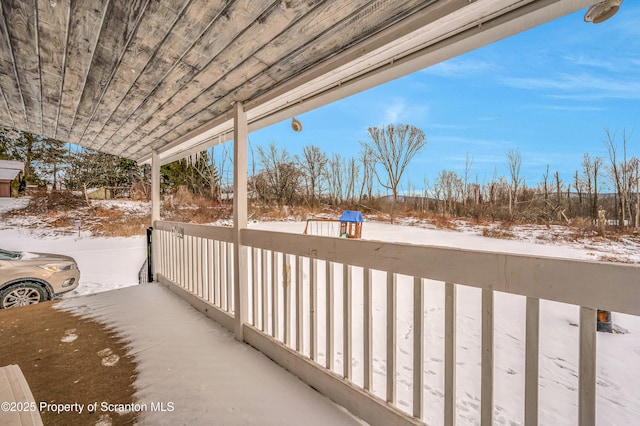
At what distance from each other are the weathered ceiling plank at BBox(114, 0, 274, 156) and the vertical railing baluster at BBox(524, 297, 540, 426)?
1476 mm

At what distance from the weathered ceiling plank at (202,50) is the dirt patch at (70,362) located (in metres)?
1.96

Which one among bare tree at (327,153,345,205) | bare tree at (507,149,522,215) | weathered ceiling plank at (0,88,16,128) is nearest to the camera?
weathered ceiling plank at (0,88,16,128)

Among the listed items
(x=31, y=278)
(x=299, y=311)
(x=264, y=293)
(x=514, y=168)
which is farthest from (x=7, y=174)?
(x=514, y=168)

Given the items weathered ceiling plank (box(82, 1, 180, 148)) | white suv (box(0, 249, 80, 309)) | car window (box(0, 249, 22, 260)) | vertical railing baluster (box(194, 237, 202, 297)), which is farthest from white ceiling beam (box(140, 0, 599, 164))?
car window (box(0, 249, 22, 260))

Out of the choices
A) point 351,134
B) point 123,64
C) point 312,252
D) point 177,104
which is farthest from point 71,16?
point 351,134

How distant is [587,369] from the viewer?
801mm

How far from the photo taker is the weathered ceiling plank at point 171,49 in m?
1.20

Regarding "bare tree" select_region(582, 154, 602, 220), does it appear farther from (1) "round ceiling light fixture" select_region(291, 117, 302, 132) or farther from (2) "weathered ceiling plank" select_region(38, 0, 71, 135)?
(2) "weathered ceiling plank" select_region(38, 0, 71, 135)

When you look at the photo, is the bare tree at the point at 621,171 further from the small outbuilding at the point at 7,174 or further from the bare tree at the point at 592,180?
the small outbuilding at the point at 7,174

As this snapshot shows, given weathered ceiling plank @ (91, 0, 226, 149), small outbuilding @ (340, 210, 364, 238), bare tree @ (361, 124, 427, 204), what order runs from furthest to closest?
bare tree @ (361, 124, 427, 204)
small outbuilding @ (340, 210, 364, 238)
weathered ceiling plank @ (91, 0, 226, 149)

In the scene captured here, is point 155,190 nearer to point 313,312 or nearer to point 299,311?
point 299,311

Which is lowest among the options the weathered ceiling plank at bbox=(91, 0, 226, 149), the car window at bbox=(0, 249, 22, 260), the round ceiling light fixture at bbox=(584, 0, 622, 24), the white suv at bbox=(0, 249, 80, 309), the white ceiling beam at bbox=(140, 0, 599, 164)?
the white suv at bbox=(0, 249, 80, 309)

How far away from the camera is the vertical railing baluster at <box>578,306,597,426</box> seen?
2.60 ft

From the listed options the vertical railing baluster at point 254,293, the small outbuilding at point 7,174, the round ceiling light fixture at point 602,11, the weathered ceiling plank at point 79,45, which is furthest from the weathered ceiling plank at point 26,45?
the small outbuilding at point 7,174
